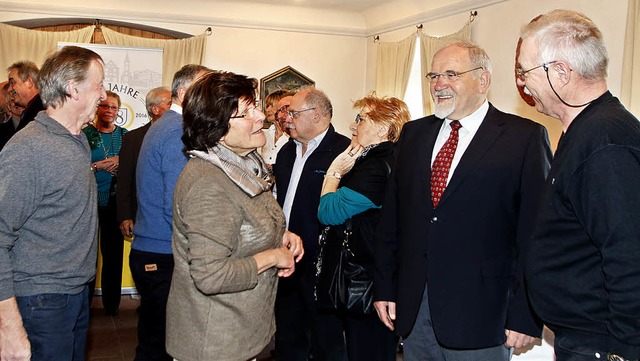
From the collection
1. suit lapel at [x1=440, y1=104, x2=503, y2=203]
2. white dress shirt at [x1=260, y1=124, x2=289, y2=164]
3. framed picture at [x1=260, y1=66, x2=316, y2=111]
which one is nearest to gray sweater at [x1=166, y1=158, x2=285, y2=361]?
suit lapel at [x1=440, y1=104, x2=503, y2=203]

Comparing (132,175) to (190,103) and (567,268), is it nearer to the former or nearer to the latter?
(190,103)

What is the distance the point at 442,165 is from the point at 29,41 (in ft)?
24.2

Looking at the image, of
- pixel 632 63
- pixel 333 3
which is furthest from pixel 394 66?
pixel 632 63

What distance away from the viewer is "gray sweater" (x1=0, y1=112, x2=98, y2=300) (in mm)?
1974

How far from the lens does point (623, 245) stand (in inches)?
59.7

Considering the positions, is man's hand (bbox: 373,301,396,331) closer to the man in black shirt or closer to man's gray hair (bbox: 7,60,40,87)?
the man in black shirt

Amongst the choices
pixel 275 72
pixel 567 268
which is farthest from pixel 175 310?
pixel 275 72

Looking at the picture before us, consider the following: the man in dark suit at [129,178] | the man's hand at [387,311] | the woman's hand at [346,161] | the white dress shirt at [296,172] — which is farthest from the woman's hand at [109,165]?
the man's hand at [387,311]

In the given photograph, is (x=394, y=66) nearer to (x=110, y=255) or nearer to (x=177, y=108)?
(x=110, y=255)

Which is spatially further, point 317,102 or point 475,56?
point 317,102

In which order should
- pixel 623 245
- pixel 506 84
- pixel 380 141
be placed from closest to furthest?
pixel 623 245 → pixel 380 141 → pixel 506 84

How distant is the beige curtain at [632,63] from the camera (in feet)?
15.9

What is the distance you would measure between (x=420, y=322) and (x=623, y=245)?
1022 millimetres

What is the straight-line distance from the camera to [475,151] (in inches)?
89.2
